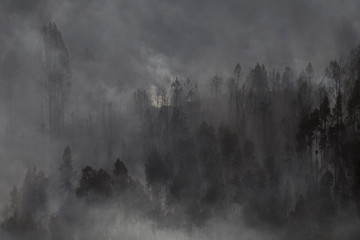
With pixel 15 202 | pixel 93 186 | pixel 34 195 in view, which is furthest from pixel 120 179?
pixel 15 202

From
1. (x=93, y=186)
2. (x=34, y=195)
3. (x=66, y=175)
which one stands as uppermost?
(x=66, y=175)

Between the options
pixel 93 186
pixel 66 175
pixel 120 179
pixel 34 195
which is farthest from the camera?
pixel 66 175

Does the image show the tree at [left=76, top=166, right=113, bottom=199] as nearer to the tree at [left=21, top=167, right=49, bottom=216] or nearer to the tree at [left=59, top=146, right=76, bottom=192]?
the tree at [left=21, top=167, right=49, bottom=216]

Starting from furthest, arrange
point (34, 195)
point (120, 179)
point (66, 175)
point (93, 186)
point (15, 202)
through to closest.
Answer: point (66, 175), point (120, 179), point (34, 195), point (15, 202), point (93, 186)

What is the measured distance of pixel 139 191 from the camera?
58.2m

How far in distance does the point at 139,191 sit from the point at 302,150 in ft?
96.9

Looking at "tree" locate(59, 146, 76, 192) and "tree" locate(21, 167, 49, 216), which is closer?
"tree" locate(21, 167, 49, 216)

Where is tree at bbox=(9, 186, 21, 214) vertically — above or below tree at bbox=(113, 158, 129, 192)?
below

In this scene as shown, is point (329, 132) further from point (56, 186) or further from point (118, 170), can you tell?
point (56, 186)

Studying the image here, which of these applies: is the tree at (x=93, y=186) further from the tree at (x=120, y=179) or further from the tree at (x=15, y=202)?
the tree at (x=15, y=202)

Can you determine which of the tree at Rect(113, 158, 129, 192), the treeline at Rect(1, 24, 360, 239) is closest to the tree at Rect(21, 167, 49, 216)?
the treeline at Rect(1, 24, 360, 239)

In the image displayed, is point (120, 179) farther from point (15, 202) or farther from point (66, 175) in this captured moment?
point (15, 202)

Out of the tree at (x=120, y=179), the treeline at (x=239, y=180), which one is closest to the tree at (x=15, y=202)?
the treeline at (x=239, y=180)

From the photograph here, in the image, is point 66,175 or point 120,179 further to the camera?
point 66,175
